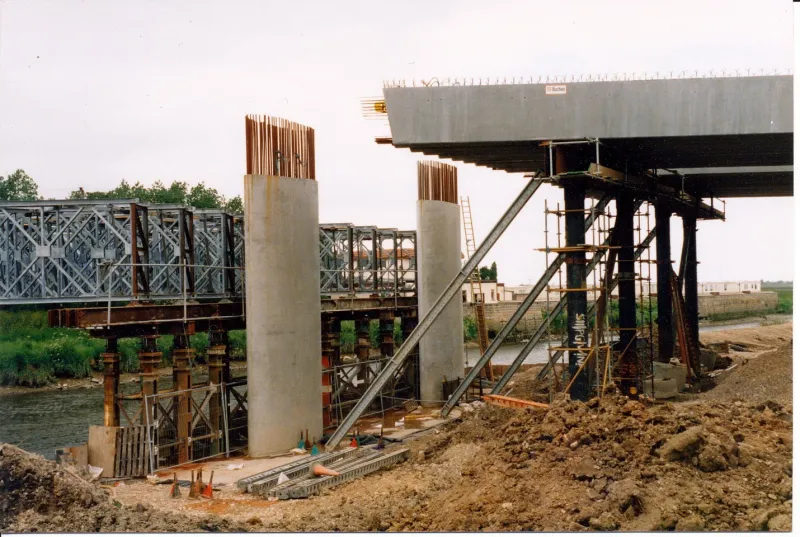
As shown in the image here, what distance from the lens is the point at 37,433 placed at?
26.6 m

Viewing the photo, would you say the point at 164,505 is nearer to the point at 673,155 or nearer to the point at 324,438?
the point at 324,438

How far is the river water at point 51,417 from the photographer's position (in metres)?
24.9

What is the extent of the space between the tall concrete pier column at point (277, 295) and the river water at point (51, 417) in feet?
22.0

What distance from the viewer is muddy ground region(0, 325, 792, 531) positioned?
40.1ft

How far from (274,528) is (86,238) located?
13.2 metres

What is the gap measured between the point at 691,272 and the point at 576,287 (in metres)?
15.9

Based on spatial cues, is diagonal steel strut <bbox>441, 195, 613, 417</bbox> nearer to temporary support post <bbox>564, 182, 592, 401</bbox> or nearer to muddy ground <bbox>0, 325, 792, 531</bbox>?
temporary support post <bbox>564, 182, 592, 401</bbox>

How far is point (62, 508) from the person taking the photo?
13.4 metres

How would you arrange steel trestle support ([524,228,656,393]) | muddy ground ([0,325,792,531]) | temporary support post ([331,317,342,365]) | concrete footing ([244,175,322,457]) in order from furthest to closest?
1. temporary support post ([331,317,342,365])
2. steel trestle support ([524,228,656,393])
3. concrete footing ([244,175,322,457])
4. muddy ground ([0,325,792,531])

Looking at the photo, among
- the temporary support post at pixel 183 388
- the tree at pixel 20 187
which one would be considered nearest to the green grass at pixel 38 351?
the tree at pixel 20 187

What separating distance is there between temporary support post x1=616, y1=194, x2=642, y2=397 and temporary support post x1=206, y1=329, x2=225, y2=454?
1132 cm

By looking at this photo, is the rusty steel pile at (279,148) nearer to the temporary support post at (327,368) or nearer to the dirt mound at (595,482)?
the temporary support post at (327,368)

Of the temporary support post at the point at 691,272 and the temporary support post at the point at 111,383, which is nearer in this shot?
the temporary support post at the point at 111,383

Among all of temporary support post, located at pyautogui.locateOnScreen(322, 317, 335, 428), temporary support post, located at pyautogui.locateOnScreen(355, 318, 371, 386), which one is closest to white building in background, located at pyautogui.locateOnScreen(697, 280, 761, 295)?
temporary support post, located at pyautogui.locateOnScreen(355, 318, 371, 386)
